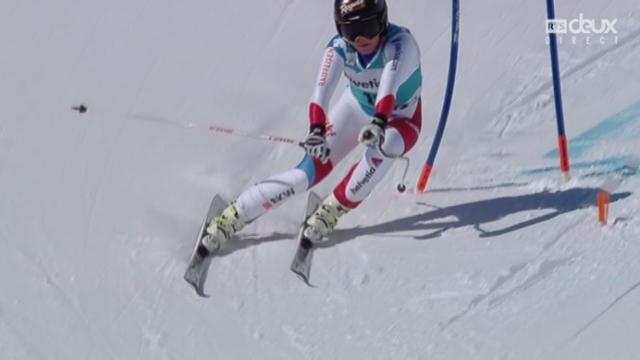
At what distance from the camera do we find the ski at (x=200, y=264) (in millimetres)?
6160

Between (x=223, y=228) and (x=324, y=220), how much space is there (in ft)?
1.98

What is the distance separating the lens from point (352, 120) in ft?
21.1

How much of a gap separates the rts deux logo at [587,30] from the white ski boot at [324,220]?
2762mm

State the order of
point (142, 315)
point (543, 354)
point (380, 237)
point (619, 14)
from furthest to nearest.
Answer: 1. point (619, 14)
2. point (380, 237)
3. point (142, 315)
4. point (543, 354)

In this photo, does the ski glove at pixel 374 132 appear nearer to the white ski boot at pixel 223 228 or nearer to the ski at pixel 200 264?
the white ski boot at pixel 223 228

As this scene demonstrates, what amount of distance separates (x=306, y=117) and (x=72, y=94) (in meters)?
1.82

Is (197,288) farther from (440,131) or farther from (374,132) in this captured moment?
(440,131)

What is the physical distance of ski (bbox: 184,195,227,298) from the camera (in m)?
6.16

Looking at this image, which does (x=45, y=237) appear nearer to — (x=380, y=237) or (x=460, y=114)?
(x=380, y=237)

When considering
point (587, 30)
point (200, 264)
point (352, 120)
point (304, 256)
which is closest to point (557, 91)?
point (352, 120)

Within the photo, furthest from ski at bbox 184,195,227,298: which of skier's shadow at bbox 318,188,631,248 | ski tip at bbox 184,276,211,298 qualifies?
skier's shadow at bbox 318,188,631,248

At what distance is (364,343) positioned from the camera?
5.62m

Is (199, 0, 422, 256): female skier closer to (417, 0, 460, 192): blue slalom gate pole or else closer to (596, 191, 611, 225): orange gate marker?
(417, 0, 460, 192): blue slalom gate pole

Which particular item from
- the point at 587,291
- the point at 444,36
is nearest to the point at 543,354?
the point at 587,291
